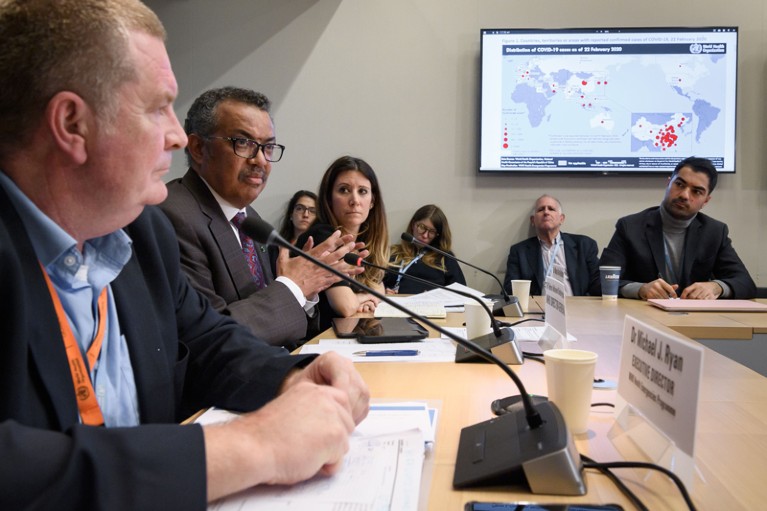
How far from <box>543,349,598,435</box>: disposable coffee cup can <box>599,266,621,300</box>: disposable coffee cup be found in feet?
6.69

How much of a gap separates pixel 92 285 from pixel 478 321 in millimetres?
1008

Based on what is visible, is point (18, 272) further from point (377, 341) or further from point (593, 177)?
point (593, 177)

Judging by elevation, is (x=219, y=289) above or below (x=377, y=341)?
above

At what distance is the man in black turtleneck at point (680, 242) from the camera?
10.4 ft

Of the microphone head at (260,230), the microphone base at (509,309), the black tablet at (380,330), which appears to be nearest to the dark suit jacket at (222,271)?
the black tablet at (380,330)

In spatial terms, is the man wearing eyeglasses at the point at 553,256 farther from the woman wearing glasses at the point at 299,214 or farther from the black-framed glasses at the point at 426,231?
the woman wearing glasses at the point at 299,214

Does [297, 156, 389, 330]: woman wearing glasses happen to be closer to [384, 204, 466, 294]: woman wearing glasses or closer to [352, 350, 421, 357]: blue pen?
[384, 204, 466, 294]: woman wearing glasses

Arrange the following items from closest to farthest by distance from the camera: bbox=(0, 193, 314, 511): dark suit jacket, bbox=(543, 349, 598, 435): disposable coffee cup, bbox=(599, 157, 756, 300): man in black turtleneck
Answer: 1. bbox=(0, 193, 314, 511): dark suit jacket
2. bbox=(543, 349, 598, 435): disposable coffee cup
3. bbox=(599, 157, 756, 300): man in black turtleneck

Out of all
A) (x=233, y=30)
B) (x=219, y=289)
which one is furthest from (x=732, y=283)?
(x=233, y=30)

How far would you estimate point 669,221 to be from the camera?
330 cm

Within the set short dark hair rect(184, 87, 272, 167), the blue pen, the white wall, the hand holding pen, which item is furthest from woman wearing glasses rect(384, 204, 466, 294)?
the blue pen

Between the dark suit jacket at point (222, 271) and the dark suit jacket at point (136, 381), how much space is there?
0.45 meters

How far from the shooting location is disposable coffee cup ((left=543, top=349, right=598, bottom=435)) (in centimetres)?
89

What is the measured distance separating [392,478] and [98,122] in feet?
1.91
